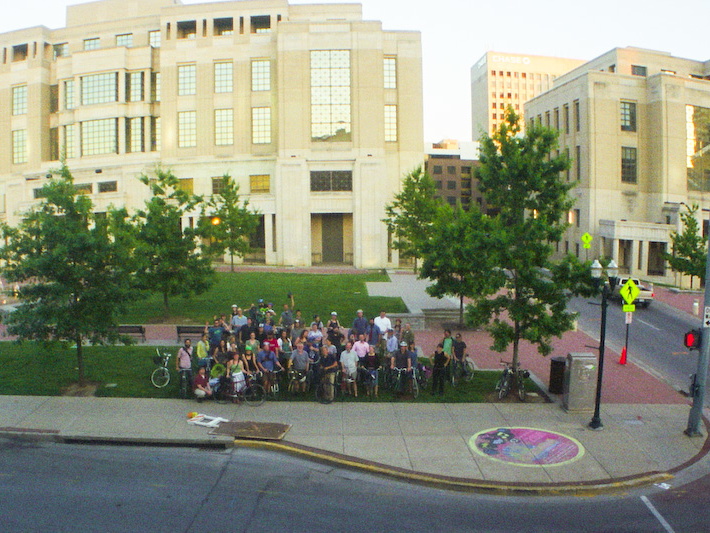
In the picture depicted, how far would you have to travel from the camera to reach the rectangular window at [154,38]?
6956 cm

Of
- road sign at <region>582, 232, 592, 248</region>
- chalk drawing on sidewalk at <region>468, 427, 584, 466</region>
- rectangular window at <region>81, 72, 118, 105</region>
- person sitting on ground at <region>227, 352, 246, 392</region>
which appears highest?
rectangular window at <region>81, 72, 118, 105</region>

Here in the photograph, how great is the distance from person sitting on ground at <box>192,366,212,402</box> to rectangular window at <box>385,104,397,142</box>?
160ft

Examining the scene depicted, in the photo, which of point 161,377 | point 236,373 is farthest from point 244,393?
point 161,377

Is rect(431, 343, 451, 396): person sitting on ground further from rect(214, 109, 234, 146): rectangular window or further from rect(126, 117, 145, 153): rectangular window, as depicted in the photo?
rect(126, 117, 145, 153): rectangular window

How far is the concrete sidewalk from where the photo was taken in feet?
40.0

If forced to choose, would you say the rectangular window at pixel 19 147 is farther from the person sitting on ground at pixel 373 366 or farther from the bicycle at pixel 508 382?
the bicycle at pixel 508 382

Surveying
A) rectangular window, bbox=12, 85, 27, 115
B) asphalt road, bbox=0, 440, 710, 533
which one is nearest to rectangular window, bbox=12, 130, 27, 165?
rectangular window, bbox=12, 85, 27, 115

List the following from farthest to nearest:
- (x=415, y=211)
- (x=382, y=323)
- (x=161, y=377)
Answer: (x=415, y=211)
(x=382, y=323)
(x=161, y=377)

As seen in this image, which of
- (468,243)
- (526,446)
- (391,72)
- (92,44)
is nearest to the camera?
(526,446)

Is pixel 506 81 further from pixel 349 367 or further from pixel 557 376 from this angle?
pixel 349 367

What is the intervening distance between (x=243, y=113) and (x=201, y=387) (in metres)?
Result: 50.4

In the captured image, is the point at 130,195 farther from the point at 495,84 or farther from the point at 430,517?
the point at 495,84

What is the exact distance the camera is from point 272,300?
33.6 meters

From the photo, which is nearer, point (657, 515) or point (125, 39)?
point (657, 515)
